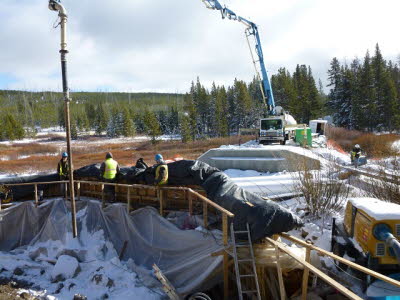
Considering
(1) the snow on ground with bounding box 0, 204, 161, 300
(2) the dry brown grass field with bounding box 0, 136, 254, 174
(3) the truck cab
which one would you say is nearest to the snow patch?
(1) the snow on ground with bounding box 0, 204, 161, 300

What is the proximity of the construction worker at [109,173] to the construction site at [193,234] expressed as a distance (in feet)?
0.13

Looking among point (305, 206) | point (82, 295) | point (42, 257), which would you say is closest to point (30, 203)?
point (42, 257)

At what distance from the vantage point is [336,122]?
2115 inches

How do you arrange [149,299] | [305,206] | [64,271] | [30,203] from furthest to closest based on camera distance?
[30,203]
[305,206]
[64,271]
[149,299]

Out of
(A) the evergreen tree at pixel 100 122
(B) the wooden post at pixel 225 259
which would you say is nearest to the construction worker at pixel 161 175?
(B) the wooden post at pixel 225 259

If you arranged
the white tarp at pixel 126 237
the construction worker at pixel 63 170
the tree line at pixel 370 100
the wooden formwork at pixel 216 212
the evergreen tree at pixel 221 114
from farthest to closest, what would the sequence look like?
1. the evergreen tree at pixel 221 114
2. the tree line at pixel 370 100
3. the construction worker at pixel 63 170
4. the white tarp at pixel 126 237
5. the wooden formwork at pixel 216 212

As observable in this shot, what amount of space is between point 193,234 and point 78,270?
3683 millimetres

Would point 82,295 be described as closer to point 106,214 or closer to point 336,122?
point 106,214

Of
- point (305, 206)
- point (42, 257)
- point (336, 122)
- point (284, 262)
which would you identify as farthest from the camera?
point (336, 122)

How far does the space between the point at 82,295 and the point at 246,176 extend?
444 inches

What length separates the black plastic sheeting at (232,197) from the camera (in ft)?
21.3

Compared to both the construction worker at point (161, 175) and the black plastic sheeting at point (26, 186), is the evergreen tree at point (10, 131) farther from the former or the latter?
the construction worker at point (161, 175)

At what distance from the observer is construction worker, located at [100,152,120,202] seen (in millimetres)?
10377

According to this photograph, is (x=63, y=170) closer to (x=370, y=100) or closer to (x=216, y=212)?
(x=216, y=212)
